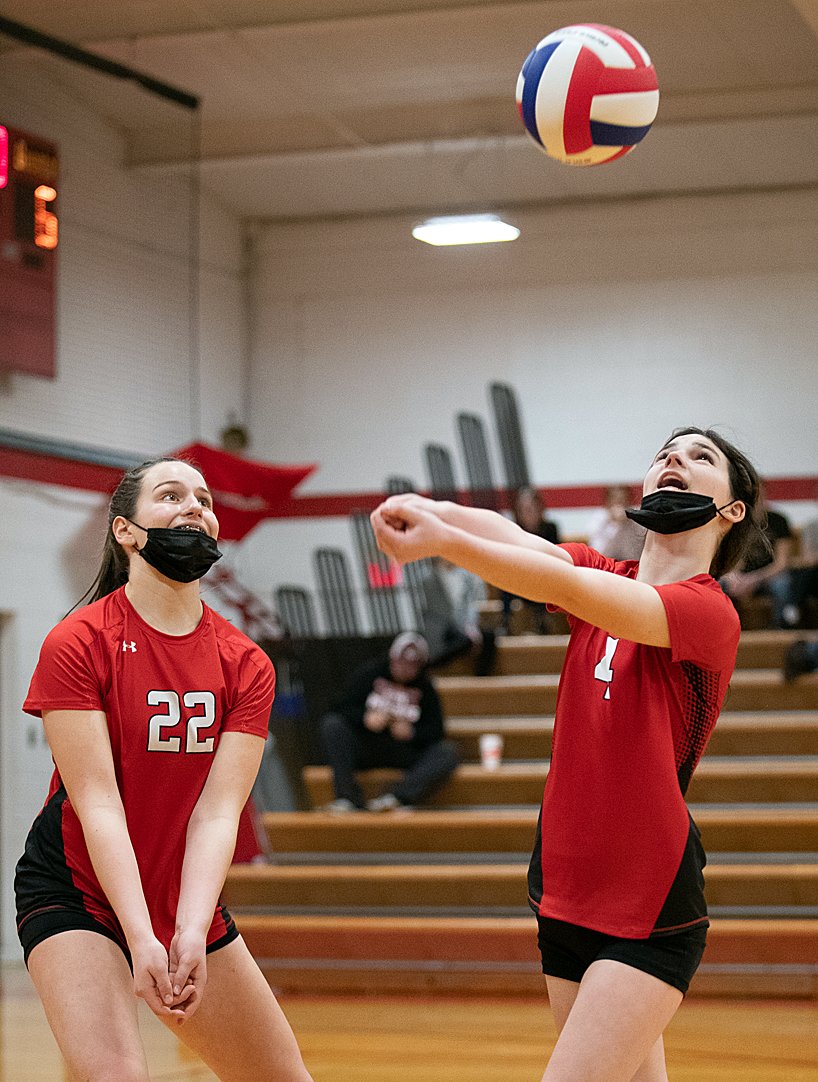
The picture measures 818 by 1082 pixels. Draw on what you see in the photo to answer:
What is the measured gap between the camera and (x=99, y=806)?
2795 mm

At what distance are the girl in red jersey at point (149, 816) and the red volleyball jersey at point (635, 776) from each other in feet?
2.15

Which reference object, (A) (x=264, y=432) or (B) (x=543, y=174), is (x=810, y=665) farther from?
(A) (x=264, y=432)

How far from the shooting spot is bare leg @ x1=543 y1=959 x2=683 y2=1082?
8.24 ft

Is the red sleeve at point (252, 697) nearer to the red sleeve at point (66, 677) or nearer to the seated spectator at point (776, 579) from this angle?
Answer: the red sleeve at point (66, 677)

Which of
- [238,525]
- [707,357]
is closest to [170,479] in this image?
[238,525]

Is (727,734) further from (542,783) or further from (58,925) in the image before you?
(58,925)

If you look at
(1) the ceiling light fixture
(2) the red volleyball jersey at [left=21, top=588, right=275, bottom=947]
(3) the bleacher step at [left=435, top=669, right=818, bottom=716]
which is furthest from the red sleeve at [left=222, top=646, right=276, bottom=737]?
(1) the ceiling light fixture

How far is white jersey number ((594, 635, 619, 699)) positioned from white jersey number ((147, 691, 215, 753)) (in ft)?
2.62

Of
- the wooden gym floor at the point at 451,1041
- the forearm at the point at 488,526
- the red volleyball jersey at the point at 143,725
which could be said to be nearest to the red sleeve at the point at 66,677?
the red volleyball jersey at the point at 143,725

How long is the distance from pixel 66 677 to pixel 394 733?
6420mm

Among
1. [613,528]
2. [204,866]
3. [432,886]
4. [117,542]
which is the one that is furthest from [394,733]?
[204,866]

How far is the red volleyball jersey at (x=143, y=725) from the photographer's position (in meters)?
2.88

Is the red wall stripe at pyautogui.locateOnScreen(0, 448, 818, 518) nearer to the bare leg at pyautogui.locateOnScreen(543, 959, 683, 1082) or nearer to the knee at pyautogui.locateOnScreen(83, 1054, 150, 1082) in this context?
the knee at pyautogui.locateOnScreen(83, 1054, 150, 1082)

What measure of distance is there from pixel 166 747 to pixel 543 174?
993 centimetres
